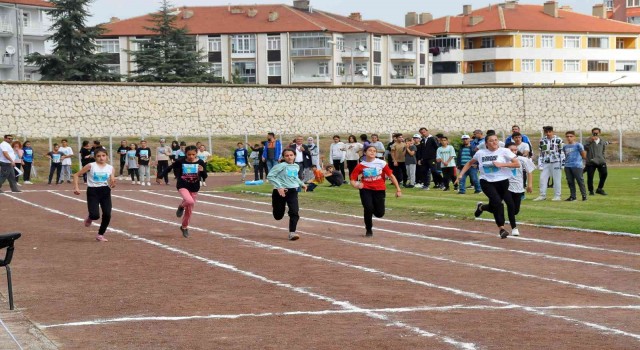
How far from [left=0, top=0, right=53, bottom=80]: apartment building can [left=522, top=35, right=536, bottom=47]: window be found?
165ft

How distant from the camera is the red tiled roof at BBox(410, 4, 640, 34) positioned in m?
120

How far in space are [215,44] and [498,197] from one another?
92.1 m

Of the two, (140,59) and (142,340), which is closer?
(142,340)

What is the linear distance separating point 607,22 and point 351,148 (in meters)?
98.3

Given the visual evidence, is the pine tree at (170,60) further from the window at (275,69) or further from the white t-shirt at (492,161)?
the white t-shirt at (492,161)

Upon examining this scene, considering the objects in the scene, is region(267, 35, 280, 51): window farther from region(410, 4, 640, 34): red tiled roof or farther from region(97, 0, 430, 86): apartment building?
region(410, 4, 640, 34): red tiled roof

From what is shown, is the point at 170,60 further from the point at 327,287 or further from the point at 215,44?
the point at 327,287

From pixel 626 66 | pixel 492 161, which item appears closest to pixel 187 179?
pixel 492 161

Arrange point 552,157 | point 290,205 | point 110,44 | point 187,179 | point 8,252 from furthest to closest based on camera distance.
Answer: point 110,44
point 552,157
point 187,179
point 290,205
point 8,252

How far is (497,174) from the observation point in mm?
18984

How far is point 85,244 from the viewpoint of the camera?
18562 mm

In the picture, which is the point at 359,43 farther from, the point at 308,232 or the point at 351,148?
the point at 308,232

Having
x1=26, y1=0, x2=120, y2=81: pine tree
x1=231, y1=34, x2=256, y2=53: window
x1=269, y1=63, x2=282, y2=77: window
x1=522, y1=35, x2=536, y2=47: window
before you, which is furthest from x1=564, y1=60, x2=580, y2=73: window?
x1=26, y1=0, x2=120, y2=81: pine tree

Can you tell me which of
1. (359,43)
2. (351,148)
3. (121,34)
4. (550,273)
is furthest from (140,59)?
(550,273)
